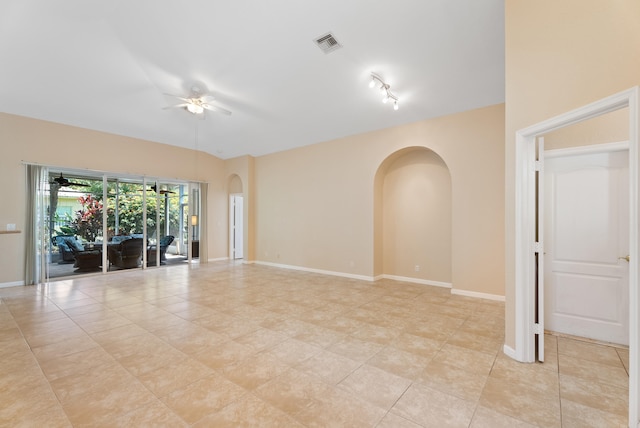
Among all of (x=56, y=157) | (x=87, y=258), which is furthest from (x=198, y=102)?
(x=87, y=258)

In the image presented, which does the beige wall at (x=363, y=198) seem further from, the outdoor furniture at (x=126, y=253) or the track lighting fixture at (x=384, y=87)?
the outdoor furniture at (x=126, y=253)

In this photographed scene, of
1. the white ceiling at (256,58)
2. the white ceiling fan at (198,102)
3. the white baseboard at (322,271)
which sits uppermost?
the white ceiling at (256,58)

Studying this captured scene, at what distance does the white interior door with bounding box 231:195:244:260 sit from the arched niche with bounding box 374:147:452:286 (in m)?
5.29

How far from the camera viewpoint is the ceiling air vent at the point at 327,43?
3718mm

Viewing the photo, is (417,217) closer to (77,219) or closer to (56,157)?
(56,157)

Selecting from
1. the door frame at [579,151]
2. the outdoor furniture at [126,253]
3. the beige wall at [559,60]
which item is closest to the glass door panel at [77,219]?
the outdoor furniture at [126,253]

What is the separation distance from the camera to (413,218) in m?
6.04

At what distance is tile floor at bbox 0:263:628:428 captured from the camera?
195cm

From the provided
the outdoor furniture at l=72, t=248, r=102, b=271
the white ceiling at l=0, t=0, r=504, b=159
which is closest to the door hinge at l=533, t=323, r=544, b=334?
the white ceiling at l=0, t=0, r=504, b=159

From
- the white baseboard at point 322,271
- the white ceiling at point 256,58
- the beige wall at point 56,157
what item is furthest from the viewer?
the white baseboard at point 322,271

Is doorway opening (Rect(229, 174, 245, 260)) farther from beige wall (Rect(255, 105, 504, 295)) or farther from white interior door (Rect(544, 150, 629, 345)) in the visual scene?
white interior door (Rect(544, 150, 629, 345))

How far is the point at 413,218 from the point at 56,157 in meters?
8.01

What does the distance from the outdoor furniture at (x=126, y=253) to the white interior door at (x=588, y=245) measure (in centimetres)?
876

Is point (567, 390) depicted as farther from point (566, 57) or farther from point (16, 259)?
point (16, 259)
